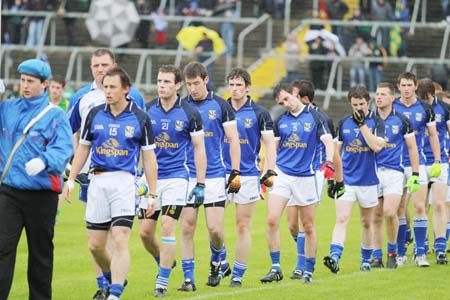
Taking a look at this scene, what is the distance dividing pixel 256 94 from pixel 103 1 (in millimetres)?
5681

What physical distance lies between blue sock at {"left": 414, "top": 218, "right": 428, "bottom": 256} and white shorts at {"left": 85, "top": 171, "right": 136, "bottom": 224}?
6.09 metres

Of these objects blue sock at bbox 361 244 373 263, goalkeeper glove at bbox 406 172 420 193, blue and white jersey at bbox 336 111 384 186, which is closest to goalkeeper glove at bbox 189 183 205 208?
blue and white jersey at bbox 336 111 384 186

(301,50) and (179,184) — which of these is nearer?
(179,184)

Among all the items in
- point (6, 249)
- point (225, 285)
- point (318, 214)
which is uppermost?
point (6, 249)

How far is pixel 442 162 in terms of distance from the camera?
18078 millimetres

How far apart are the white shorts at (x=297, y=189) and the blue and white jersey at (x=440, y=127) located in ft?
12.1

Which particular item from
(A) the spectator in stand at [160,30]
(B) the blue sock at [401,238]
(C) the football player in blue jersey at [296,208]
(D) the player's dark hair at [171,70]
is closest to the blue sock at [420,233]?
(B) the blue sock at [401,238]

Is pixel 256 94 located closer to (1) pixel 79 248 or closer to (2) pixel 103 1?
(2) pixel 103 1

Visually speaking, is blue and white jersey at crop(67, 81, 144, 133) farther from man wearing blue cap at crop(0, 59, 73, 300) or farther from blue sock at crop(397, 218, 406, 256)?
blue sock at crop(397, 218, 406, 256)

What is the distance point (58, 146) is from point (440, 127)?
29.3 ft

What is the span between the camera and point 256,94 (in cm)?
3528

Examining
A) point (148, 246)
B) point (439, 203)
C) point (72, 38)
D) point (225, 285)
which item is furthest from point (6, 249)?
point (72, 38)

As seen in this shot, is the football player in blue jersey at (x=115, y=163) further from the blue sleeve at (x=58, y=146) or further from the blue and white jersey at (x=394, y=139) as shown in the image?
the blue and white jersey at (x=394, y=139)

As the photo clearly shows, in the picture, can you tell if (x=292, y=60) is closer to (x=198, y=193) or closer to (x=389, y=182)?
(x=389, y=182)
